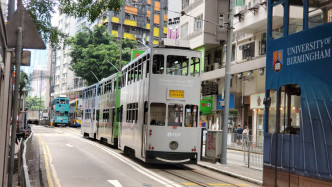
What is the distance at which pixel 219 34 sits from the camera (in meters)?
34.5

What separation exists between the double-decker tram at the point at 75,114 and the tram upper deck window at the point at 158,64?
42.7 m

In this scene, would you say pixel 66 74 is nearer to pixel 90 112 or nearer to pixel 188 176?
pixel 90 112

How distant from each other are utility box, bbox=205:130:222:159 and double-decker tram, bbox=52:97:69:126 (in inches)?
1727

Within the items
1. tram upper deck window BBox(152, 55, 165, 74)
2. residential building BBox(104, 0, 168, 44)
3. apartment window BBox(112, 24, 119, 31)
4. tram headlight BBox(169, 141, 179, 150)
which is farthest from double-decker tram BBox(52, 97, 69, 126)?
tram headlight BBox(169, 141, 179, 150)

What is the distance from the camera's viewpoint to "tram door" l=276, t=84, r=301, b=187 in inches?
274

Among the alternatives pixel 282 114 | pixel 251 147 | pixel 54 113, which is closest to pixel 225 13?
pixel 251 147

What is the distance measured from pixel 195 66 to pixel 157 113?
2156 mm

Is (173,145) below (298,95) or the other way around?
below

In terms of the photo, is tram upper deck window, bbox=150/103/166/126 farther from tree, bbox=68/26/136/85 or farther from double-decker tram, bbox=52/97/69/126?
double-decker tram, bbox=52/97/69/126

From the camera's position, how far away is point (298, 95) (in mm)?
7070

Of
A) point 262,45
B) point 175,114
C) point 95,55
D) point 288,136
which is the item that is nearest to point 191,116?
point 175,114

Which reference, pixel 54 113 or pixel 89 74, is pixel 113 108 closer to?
pixel 89 74

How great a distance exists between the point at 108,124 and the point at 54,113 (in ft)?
120

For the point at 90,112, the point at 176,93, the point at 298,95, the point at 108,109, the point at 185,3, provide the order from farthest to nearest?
the point at 185,3, the point at 90,112, the point at 108,109, the point at 176,93, the point at 298,95
